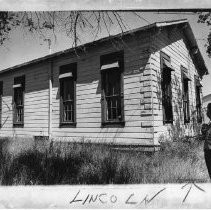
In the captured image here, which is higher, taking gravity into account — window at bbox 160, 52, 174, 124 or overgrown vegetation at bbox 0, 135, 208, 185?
window at bbox 160, 52, 174, 124

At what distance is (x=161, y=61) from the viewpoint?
6.27 m

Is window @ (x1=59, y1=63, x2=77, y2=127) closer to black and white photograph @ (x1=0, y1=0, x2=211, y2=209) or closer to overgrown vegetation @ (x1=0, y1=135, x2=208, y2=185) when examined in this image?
black and white photograph @ (x1=0, y1=0, x2=211, y2=209)

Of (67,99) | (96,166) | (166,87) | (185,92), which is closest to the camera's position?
(96,166)

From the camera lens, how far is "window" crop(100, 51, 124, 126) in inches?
255

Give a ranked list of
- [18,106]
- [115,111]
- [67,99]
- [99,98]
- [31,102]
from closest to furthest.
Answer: [115,111], [99,98], [18,106], [31,102], [67,99]

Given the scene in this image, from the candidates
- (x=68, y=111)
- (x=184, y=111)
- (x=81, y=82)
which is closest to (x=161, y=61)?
(x=184, y=111)

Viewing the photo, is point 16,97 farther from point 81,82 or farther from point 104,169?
point 104,169

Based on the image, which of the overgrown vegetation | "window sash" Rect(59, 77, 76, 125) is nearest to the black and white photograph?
the overgrown vegetation

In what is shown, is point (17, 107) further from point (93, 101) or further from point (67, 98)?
point (93, 101)

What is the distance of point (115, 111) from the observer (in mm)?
6621

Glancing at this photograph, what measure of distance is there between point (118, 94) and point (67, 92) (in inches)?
74.5

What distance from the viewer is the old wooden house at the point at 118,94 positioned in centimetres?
592

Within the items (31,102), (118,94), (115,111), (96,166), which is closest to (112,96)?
(118,94)

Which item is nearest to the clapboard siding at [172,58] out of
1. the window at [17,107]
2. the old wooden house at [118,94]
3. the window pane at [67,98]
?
the old wooden house at [118,94]
